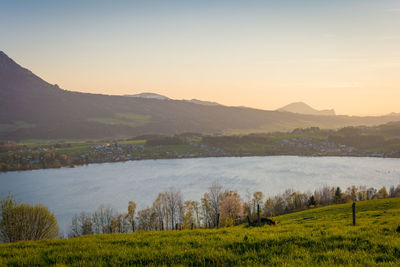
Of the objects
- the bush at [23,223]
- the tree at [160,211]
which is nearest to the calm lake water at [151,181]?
the tree at [160,211]

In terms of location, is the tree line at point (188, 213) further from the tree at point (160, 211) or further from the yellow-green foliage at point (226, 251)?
Answer: the yellow-green foliage at point (226, 251)

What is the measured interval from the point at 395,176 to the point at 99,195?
162 meters

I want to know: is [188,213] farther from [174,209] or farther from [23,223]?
[23,223]

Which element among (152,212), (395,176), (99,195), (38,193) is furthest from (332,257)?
(395,176)

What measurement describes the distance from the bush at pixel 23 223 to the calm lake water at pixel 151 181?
123ft

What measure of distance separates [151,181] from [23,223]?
100616 mm

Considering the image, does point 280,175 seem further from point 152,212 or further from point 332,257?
point 332,257

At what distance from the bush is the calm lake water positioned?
123ft

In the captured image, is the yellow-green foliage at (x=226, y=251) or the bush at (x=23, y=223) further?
the bush at (x=23, y=223)

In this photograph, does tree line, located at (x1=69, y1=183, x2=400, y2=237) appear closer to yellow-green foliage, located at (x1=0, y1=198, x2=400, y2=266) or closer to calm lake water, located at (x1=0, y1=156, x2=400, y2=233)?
calm lake water, located at (x1=0, y1=156, x2=400, y2=233)

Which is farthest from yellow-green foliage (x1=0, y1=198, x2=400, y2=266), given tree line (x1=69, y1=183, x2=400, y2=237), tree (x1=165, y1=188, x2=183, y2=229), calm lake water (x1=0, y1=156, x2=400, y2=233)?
calm lake water (x1=0, y1=156, x2=400, y2=233)

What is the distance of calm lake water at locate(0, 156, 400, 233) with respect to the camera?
10700 centimetres

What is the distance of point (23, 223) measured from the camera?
3894 centimetres

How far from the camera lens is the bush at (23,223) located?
36562 millimetres
